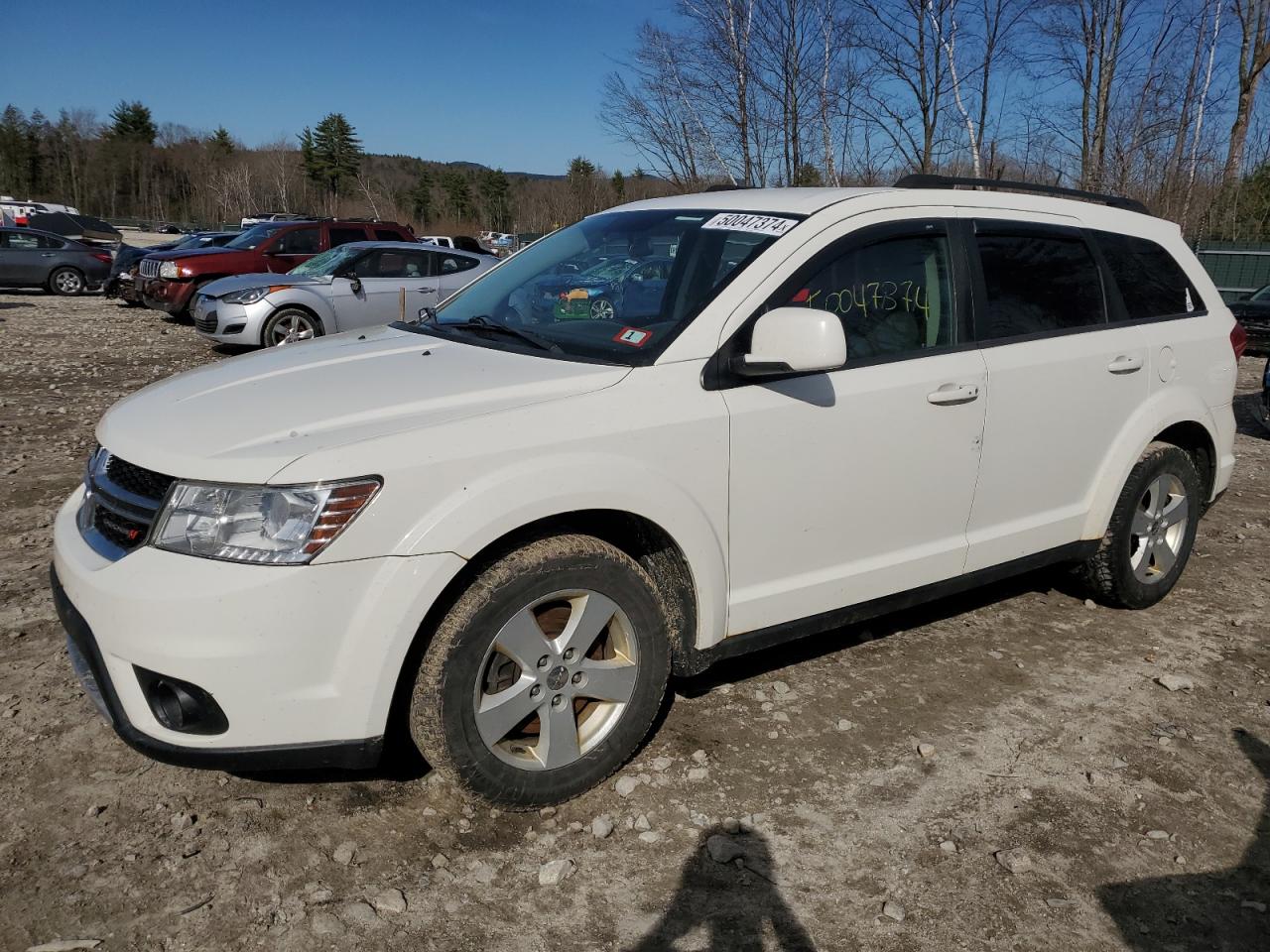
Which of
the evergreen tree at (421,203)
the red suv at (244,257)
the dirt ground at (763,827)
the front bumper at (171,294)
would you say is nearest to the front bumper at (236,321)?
the red suv at (244,257)

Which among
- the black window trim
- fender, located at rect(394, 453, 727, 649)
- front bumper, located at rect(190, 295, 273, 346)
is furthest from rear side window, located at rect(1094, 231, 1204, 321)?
front bumper, located at rect(190, 295, 273, 346)

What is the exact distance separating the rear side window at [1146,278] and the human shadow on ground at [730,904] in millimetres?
2941

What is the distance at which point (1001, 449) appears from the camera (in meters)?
3.70

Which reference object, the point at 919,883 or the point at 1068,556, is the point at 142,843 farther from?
the point at 1068,556

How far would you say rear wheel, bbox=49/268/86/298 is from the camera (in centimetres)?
2231

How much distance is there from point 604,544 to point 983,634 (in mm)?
2253

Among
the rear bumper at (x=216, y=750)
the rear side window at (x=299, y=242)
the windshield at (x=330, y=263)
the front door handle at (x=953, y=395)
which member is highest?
the rear side window at (x=299, y=242)

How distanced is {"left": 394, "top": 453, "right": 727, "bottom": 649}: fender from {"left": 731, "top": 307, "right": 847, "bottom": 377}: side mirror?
482 mm

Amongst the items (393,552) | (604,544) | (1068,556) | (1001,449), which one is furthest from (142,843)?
(1068,556)

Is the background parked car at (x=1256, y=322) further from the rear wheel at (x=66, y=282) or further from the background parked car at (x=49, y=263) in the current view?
the rear wheel at (x=66, y=282)

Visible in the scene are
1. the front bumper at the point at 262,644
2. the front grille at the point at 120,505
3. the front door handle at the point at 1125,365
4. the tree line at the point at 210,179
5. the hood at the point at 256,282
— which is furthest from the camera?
the tree line at the point at 210,179

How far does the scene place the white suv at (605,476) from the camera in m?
2.45

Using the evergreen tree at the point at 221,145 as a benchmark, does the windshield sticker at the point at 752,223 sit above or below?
below

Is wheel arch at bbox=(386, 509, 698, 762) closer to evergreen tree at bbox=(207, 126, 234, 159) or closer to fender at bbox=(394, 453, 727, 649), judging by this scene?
fender at bbox=(394, 453, 727, 649)
